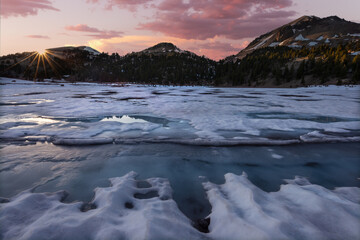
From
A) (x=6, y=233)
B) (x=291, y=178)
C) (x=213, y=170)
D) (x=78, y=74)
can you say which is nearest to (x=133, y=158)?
(x=213, y=170)

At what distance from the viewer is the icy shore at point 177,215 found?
2.44 meters

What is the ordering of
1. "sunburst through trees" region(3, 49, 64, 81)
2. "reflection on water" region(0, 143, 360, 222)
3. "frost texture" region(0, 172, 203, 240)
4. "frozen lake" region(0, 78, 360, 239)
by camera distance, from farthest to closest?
"sunburst through trees" region(3, 49, 64, 81) < "reflection on water" region(0, 143, 360, 222) < "frozen lake" region(0, 78, 360, 239) < "frost texture" region(0, 172, 203, 240)

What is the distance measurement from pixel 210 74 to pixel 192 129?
13356 centimetres

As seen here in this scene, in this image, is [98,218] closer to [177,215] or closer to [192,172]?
[177,215]

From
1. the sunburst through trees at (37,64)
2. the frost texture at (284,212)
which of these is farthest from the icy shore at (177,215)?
the sunburst through trees at (37,64)

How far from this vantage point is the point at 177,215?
291 cm

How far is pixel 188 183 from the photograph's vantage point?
4016 mm

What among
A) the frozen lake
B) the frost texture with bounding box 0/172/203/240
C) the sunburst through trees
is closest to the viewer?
the frost texture with bounding box 0/172/203/240

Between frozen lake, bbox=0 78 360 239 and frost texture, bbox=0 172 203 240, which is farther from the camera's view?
frozen lake, bbox=0 78 360 239

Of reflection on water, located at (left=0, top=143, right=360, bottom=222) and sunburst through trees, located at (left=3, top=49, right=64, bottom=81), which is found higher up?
sunburst through trees, located at (left=3, top=49, right=64, bottom=81)

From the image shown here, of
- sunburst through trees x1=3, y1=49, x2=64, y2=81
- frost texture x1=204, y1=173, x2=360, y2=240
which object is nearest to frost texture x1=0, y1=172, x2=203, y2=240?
frost texture x1=204, y1=173, x2=360, y2=240

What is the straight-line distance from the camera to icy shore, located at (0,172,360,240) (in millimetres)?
2439

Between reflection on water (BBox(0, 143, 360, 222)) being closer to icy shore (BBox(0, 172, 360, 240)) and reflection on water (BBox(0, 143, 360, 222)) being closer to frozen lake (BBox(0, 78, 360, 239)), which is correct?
frozen lake (BBox(0, 78, 360, 239))

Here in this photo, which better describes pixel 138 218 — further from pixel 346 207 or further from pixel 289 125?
pixel 289 125
